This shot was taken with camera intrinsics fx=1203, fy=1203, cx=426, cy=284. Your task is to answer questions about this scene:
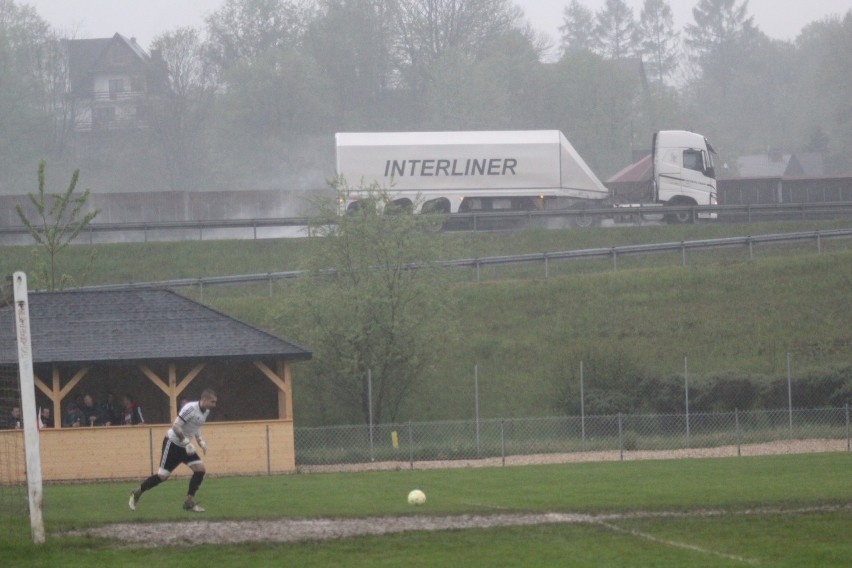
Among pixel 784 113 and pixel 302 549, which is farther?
pixel 784 113

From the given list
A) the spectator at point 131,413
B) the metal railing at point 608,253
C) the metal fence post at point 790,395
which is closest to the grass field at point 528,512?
the spectator at point 131,413

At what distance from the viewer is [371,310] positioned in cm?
3019

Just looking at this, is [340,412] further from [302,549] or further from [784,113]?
[784,113]

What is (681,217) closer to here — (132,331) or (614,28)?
(132,331)

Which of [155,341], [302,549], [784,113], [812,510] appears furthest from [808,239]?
[784,113]

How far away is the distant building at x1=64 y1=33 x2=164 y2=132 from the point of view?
85.2 m

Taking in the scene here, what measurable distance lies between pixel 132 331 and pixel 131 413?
5.77 feet

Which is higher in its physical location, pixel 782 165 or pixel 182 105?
pixel 182 105

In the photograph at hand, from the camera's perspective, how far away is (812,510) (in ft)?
49.9

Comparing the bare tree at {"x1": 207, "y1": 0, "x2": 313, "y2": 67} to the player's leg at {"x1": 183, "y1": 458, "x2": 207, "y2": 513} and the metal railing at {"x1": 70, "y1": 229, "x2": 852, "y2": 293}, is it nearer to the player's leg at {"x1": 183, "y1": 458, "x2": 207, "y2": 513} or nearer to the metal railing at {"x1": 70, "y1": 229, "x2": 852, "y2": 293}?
the metal railing at {"x1": 70, "y1": 229, "x2": 852, "y2": 293}

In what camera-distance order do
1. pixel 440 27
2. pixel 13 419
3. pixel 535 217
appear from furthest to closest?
pixel 440 27
pixel 535 217
pixel 13 419

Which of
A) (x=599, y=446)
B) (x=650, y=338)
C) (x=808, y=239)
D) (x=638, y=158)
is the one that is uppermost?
(x=638, y=158)

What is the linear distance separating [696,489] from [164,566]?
28.7ft

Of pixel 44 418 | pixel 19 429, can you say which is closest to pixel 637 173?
pixel 44 418
